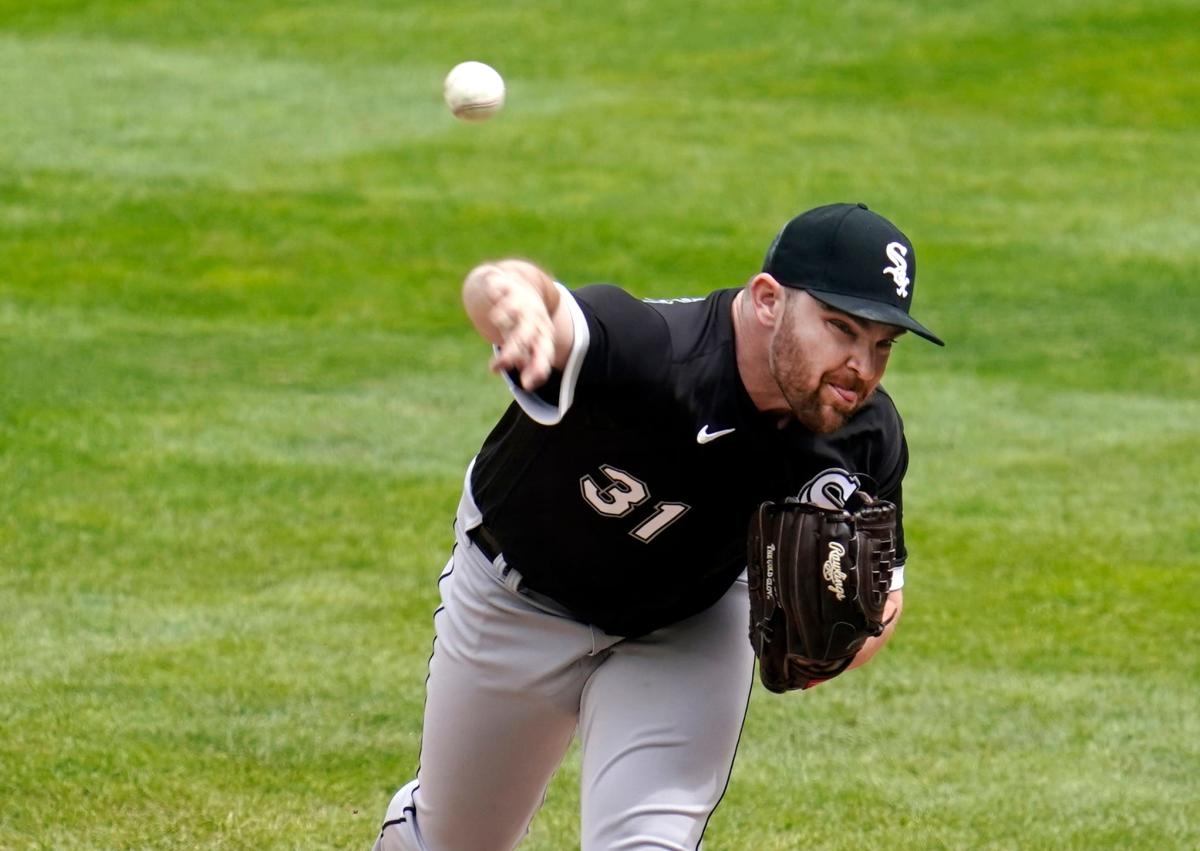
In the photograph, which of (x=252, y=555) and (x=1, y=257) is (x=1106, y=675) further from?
(x=1, y=257)

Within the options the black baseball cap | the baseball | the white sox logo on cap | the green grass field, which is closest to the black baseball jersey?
the black baseball cap

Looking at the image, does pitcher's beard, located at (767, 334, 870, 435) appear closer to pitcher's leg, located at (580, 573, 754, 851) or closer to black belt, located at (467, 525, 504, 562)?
pitcher's leg, located at (580, 573, 754, 851)

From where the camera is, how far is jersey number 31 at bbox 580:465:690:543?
4.09 meters

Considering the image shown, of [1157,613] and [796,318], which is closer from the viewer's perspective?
[796,318]

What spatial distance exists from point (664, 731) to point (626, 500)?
1.72ft

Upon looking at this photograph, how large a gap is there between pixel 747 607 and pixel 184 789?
2.25m

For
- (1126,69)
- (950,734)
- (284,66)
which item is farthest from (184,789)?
(1126,69)

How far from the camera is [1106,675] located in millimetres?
7352

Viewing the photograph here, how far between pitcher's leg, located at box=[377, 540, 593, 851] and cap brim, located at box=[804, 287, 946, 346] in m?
0.97

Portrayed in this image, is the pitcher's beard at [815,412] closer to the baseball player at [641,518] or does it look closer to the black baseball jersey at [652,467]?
the baseball player at [641,518]

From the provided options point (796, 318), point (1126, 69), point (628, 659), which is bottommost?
point (1126, 69)

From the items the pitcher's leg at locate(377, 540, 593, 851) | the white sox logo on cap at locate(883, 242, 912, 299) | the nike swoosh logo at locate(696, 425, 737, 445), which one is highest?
the white sox logo on cap at locate(883, 242, 912, 299)

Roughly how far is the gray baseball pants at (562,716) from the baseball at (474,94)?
6.82ft

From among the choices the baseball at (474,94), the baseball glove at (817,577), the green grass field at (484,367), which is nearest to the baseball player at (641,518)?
the baseball glove at (817,577)
